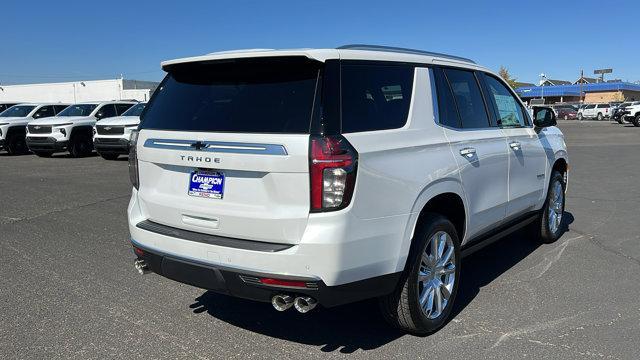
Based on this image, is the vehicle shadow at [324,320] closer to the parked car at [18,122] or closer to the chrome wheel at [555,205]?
the chrome wheel at [555,205]

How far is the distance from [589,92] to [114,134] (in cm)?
8871

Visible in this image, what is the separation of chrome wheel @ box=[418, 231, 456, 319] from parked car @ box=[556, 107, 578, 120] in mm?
60408

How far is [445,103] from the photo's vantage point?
408cm

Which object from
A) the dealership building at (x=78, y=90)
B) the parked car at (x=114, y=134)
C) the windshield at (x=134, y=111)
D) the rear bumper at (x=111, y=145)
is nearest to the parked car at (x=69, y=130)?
the windshield at (x=134, y=111)

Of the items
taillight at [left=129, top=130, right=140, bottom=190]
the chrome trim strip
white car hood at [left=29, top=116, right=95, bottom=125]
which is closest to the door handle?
the chrome trim strip

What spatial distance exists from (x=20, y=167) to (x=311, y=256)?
1396cm

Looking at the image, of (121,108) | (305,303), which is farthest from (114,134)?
(305,303)

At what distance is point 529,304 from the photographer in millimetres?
4340

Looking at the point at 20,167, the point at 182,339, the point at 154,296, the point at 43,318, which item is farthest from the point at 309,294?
the point at 20,167

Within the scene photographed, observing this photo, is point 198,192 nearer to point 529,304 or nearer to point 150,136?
point 150,136

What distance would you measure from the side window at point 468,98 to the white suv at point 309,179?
0.12 meters

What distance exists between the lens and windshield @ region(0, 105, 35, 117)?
64.5ft

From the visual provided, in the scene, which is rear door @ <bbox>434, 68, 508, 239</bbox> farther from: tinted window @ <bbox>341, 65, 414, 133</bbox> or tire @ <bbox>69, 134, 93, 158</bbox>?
tire @ <bbox>69, 134, 93, 158</bbox>

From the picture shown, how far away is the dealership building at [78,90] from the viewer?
2181 inches
